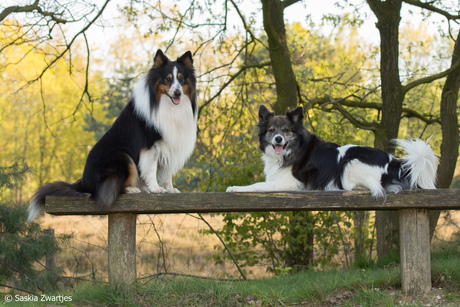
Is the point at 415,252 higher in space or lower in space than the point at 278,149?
lower

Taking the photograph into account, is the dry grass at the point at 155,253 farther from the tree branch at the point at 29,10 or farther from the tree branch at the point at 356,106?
the tree branch at the point at 29,10

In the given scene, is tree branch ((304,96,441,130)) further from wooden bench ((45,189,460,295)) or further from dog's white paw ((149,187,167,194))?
dog's white paw ((149,187,167,194))

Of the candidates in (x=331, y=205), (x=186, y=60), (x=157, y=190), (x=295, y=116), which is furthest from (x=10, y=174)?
(x=331, y=205)

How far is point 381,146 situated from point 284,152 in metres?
2.90

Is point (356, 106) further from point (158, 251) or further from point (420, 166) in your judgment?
point (158, 251)

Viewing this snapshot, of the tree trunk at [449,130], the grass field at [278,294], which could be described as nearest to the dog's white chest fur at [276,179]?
the grass field at [278,294]

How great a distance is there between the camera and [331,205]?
420 centimetres

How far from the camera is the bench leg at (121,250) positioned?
14.5ft

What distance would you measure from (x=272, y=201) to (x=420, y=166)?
4.65ft

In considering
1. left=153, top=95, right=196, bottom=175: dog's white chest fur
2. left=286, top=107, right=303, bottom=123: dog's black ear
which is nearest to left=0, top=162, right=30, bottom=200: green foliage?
left=153, top=95, right=196, bottom=175: dog's white chest fur

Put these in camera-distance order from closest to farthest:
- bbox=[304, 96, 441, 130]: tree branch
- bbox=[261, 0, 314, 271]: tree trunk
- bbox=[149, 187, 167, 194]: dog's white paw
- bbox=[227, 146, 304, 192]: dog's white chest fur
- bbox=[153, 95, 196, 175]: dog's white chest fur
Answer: bbox=[149, 187, 167, 194]: dog's white paw
bbox=[153, 95, 196, 175]: dog's white chest fur
bbox=[227, 146, 304, 192]: dog's white chest fur
bbox=[304, 96, 441, 130]: tree branch
bbox=[261, 0, 314, 271]: tree trunk

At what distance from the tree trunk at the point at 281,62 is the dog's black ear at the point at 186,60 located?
316 centimetres

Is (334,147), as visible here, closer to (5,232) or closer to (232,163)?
(232,163)

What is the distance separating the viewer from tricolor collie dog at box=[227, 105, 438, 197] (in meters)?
4.38
